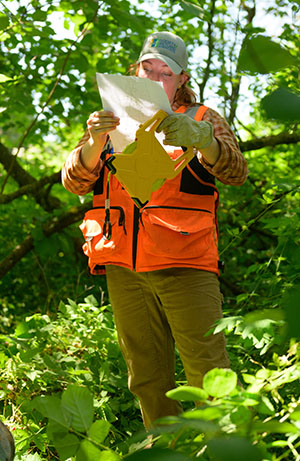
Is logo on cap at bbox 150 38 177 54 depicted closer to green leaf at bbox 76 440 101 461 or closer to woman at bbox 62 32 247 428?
woman at bbox 62 32 247 428

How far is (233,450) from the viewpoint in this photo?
0.55 meters

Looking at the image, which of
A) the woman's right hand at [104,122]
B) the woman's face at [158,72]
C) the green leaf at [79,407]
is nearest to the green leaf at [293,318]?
the green leaf at [79,407]

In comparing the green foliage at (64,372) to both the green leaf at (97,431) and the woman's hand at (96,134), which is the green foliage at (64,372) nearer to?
the woman's hand at (96,134)

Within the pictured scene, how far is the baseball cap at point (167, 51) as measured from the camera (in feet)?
7.55

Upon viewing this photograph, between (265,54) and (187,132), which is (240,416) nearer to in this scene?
(265,54)

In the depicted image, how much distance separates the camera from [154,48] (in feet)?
7.66

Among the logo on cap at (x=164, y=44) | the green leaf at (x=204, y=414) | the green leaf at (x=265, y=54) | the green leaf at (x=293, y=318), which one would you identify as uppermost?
the logo on cap at (x=164, y=44)

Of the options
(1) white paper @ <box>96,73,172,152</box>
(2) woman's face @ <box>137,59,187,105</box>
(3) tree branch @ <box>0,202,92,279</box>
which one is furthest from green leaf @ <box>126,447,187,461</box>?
(3) tree branch @ <box>0,202,92,279</box>

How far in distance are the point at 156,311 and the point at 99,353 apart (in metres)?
0.79

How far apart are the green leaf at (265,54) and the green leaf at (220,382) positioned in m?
0.51

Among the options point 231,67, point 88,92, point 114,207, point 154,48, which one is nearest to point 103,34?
point 88,92

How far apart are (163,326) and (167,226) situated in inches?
19.4

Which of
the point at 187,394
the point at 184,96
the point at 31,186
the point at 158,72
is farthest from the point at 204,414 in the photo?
the point at 31,186

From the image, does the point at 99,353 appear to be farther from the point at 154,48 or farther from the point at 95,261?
the point at 154,48
